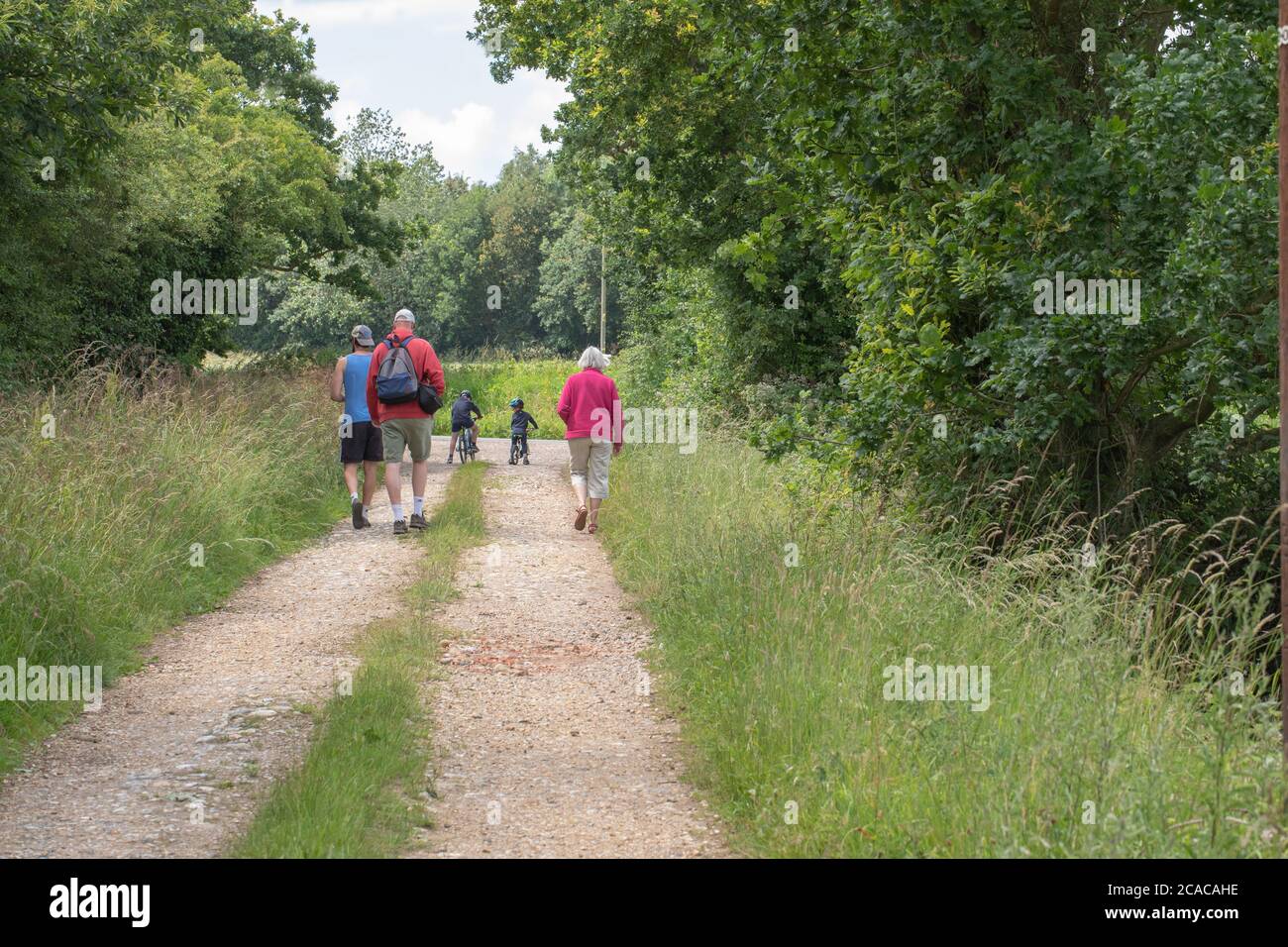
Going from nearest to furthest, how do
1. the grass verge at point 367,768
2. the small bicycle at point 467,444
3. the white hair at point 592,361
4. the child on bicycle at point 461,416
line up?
the grass verge at point 367,768 < the white hair at point 592,361 < the child on bicycle at point 461,416 < the small bicycle at point 467,444

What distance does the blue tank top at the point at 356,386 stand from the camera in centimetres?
1364

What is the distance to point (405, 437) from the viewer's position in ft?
43.6

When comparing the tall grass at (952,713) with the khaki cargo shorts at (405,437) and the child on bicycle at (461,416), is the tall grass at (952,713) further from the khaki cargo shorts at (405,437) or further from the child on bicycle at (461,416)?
the child on bicycle at (461,416)

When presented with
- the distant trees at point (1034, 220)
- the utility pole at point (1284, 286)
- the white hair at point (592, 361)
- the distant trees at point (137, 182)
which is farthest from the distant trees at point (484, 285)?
the utility pole at point (1284, 286)

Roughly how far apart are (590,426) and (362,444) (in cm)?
244

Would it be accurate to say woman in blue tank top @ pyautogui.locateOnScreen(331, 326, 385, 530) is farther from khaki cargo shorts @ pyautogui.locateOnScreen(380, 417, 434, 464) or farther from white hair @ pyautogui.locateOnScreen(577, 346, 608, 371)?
white hair @ pyautogui.locateOnScreen(577, 346, 608, 371)

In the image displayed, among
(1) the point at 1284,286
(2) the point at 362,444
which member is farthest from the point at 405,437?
(1) the point at 1284,286

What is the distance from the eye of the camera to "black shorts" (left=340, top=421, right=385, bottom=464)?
13.8 metres

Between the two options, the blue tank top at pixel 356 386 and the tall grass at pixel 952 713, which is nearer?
the tall grass at pixel 952 713

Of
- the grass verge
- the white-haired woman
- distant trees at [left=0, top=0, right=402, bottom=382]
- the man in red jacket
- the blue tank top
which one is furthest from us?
the white-haired woman

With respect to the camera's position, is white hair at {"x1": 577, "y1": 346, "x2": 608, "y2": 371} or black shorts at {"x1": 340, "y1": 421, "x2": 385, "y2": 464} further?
white hair at {"x1": 577, "y1": 346, "x2": 608, "y2": 371}

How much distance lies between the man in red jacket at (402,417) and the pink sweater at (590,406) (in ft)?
4.76

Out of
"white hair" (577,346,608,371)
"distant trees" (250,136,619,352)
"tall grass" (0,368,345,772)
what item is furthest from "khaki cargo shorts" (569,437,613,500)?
"distant trees" (250,136,619,352)
